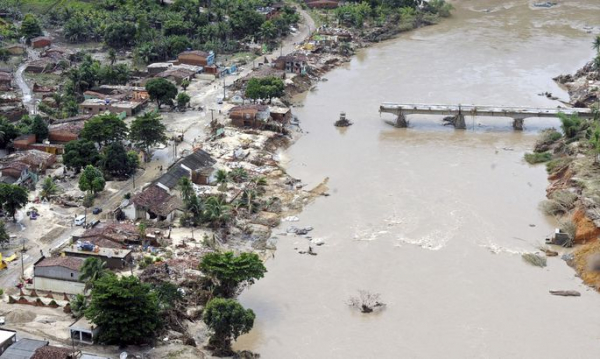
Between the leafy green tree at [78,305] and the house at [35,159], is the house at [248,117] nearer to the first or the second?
the house at [35,159]

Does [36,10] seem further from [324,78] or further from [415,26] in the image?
[415,26]

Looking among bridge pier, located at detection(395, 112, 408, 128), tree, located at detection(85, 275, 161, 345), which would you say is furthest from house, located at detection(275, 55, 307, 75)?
tree, located at detection(85, 275, 161, 345)

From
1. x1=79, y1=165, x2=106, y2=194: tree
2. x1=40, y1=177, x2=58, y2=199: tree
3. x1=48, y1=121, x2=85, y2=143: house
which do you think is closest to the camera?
x1=79, y1=165, x2=106, y2=194: tree

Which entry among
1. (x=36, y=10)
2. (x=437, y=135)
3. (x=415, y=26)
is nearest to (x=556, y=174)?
(x=437, y=135)

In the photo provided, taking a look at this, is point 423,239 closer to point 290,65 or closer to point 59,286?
point 59,286

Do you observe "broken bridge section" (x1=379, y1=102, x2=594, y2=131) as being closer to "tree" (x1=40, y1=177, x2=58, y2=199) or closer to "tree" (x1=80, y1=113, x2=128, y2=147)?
"tree" (x1=80, y1=113, x2=128, y2=147)

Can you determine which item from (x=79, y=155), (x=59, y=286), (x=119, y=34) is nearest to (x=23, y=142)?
(x=79, y=155)
